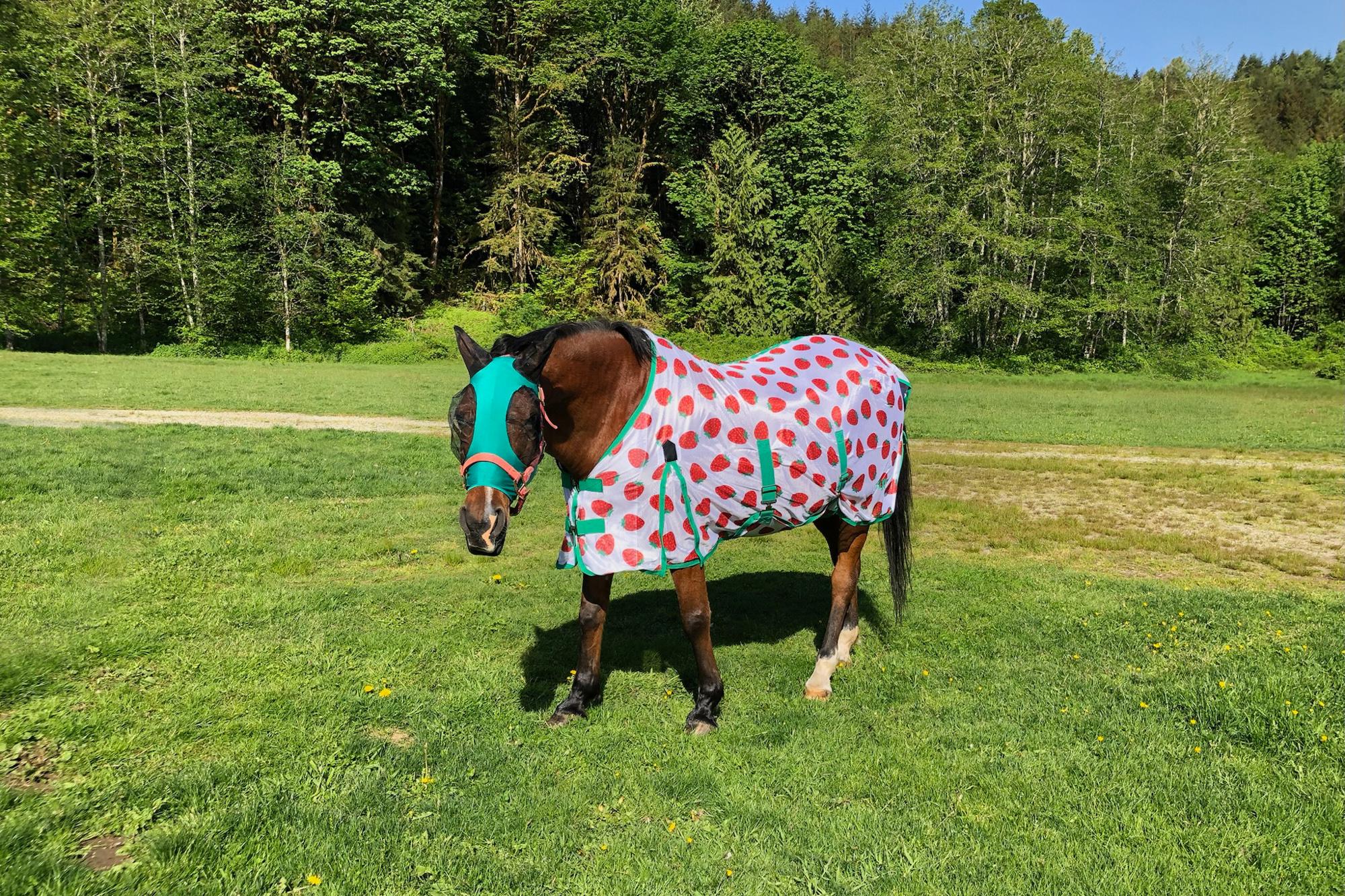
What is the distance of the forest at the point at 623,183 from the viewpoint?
102 feet

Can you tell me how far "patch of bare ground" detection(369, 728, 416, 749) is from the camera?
4.06m

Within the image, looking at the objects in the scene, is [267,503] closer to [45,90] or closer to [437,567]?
[437,567]

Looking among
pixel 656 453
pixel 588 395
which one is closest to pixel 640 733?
pixel 656 453

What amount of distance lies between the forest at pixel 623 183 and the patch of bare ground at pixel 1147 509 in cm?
2130

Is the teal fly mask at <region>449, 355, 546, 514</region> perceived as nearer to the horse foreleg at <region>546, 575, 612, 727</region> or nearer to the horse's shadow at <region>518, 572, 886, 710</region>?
the horse foreleg at <region>546, 575, 612, 727</region>

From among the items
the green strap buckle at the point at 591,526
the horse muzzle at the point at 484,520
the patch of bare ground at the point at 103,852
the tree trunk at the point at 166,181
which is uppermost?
the tree trunk at the point at 166,181

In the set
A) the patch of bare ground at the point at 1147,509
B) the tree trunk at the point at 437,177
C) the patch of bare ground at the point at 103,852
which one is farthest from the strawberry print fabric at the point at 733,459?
the tree trunk at the point at 437,177

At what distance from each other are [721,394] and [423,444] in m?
10.8

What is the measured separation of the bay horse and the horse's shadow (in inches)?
24.1

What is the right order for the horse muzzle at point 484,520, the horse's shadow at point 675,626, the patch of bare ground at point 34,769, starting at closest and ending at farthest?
the horse muzzle at point 484,520
the patch of bare ground at point 34,769
the horse's shadow at point 675,626

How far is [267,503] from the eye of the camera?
30.7 ft

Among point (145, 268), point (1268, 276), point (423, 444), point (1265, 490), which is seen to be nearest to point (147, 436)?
point (423, 444)

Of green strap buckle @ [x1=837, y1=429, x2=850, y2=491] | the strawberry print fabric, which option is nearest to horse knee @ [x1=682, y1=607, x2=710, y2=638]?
the strawberry print fabric

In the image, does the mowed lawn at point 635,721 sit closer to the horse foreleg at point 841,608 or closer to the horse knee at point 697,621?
the horse foreleg at point 841,608
